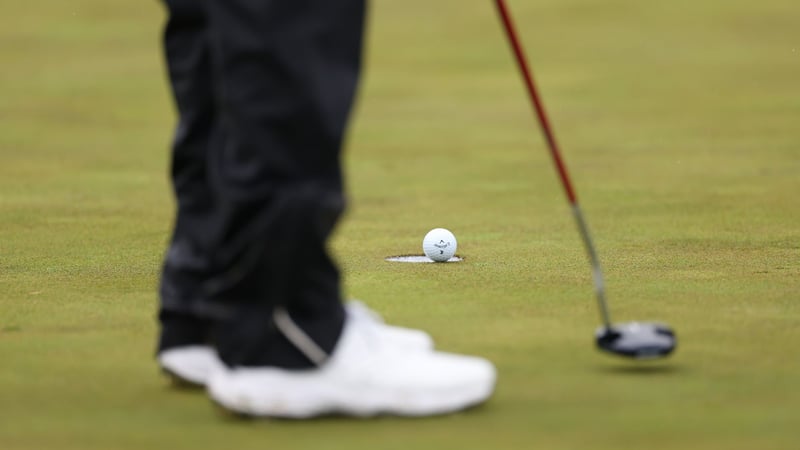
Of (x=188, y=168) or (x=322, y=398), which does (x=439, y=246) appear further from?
(x=322, y=398)

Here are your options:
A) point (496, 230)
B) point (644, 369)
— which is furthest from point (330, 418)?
point (496, 230)

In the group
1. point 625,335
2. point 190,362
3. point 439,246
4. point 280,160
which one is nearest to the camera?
point 280,160

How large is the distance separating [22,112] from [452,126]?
2559mm

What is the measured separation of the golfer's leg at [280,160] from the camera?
247 cm

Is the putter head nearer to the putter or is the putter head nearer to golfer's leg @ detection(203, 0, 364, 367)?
the putter

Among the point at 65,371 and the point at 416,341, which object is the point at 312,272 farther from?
the point at 65,371

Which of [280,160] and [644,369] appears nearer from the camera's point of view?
[280,160]

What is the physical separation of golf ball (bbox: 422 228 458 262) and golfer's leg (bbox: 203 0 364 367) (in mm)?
1856

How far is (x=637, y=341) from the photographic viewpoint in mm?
2910

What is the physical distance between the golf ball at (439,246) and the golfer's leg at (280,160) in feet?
6.09

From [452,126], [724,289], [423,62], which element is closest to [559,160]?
[724,289]

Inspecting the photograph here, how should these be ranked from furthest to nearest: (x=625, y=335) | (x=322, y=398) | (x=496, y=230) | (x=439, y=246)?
(x=496, y=230), (x=439, y=246), (x=625, y=335), (x=322, y=398)

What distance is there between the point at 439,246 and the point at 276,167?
2.00 m

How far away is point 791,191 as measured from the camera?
591 cm
